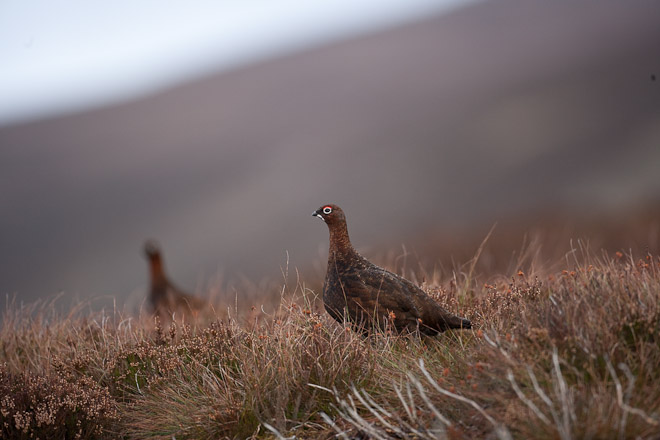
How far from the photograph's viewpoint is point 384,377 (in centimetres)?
311

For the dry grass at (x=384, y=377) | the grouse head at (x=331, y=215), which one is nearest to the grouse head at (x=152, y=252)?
the dry grass at (x=384, y=377)

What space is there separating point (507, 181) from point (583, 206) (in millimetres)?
11678

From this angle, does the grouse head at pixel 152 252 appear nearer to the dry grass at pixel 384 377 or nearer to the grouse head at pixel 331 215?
the dry grass at pixel 384 377

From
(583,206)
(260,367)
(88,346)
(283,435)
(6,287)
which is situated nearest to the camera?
(283,435)

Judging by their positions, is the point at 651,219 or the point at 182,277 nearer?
the point at 651,219

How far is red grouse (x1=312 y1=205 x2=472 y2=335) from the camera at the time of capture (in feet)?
12.4

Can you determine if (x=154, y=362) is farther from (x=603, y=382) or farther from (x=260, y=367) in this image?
(x=603, y=382)

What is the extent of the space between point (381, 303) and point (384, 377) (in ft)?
2.48

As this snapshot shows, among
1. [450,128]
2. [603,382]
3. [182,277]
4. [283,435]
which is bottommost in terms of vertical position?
[182,277]

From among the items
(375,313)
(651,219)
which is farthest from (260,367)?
(651,219)

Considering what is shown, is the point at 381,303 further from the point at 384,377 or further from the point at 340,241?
the point at 384,377

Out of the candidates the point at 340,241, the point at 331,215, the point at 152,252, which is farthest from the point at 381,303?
the point at 152,252

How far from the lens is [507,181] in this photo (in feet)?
109

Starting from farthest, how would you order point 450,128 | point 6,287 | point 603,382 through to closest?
point 450,128
point 6,287
point 603,382
